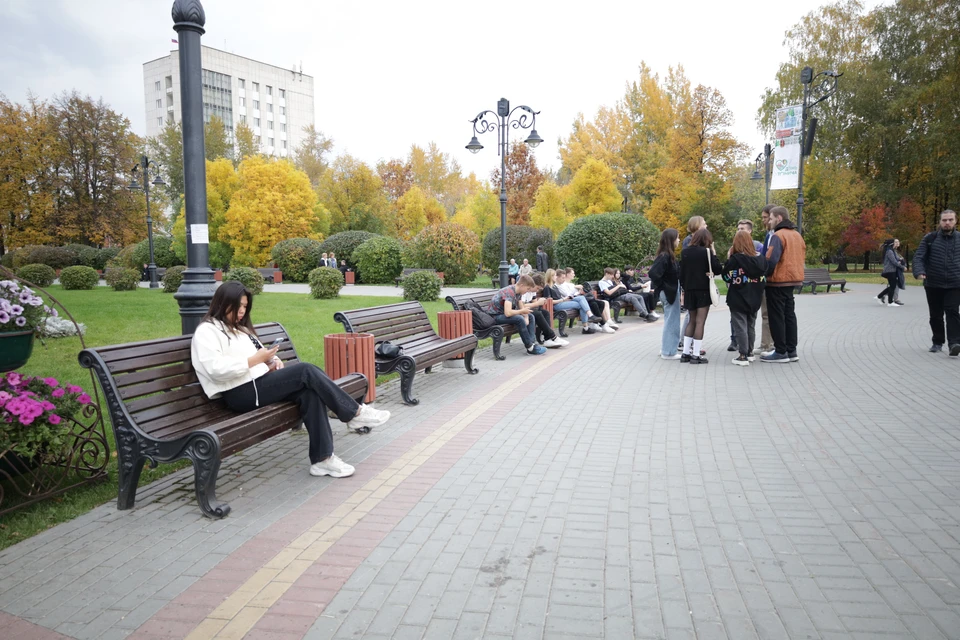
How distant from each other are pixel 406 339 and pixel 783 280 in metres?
5.32

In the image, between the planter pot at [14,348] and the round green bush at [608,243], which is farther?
the round green bush at [608,243]

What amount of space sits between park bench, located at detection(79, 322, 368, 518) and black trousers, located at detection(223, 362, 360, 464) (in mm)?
100

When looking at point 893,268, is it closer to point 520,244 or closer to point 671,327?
point 671,327

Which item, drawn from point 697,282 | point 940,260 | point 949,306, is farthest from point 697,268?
point 949,306

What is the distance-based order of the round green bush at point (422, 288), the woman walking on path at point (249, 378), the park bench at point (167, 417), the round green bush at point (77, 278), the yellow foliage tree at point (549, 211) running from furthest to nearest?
1. the yellow foliage tree at point (549, 211)
2. the round green bush at point (77, 278)
3. the round green bush at point (422, 288)
4. the woman walking on path at point (249, 378)
5. the park bench at point (167, 417)

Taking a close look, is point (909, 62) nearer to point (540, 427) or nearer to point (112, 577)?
point (540, 427)

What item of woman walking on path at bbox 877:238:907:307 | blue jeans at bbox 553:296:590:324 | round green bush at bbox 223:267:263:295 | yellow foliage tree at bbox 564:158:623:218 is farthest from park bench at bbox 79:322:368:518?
yellow foliage tree at bbox 564:158:623:218

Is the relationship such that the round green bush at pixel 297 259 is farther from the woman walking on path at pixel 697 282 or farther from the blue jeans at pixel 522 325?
the woman walking on path at pixel 697 282

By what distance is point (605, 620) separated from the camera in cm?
286

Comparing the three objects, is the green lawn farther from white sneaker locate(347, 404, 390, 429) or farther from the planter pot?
white sneaker locate(347, 404, 390, 429)

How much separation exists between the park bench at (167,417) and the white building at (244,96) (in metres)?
93.4

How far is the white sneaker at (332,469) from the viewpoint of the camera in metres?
4.76

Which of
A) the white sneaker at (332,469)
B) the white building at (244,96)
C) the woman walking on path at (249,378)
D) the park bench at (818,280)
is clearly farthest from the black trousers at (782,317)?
the white building at (244,96)

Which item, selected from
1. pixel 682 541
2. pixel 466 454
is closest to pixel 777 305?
pixel 466 454
